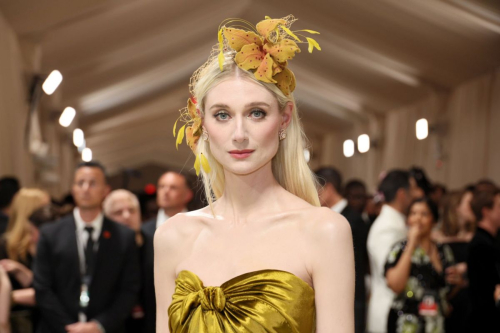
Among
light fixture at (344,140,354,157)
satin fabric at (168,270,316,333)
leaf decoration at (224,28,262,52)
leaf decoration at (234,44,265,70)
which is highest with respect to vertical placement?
light fixture at (344,140,354,157)

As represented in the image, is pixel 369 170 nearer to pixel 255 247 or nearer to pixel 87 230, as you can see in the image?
pixel 87 230

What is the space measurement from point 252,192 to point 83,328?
282 centimetres

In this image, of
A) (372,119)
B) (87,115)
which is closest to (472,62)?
(372,119)

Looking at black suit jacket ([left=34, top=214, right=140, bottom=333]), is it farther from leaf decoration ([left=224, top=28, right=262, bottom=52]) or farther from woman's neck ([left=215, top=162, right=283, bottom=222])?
leaf decoration ([left=224, top=28, right=262, bottom=52])

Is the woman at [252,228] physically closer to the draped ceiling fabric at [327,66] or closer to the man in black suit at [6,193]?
the man in black suit at [6,193]

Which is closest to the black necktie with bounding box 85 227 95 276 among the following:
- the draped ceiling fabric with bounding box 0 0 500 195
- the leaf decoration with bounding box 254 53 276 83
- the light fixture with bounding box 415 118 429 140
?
→ the draped ceiling fabric with bounding box 0 0 500 195

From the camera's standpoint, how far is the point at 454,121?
40.3ft

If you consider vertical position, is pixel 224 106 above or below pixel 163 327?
above

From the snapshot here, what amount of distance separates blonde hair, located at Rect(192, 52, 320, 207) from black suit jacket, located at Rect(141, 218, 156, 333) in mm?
3285

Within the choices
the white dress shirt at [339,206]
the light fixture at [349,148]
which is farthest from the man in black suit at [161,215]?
the light fixture at [349,148]

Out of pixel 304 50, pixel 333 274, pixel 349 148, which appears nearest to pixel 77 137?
pixel 349 148

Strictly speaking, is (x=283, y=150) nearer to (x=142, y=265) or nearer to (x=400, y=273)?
(x=400, y=273)

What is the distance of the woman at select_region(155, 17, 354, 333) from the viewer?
2.17 m

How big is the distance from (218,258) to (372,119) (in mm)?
14102
